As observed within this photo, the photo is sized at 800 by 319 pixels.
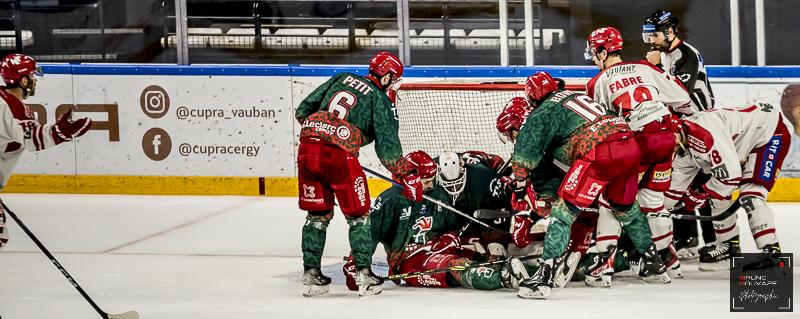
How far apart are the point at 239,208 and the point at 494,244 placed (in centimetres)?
327

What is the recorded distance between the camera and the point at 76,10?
1033cm

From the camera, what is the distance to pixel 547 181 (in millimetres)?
6574

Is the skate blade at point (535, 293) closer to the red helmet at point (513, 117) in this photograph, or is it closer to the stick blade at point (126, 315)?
the red helmet at point (513, 117)

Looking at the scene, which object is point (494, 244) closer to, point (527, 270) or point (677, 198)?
point (527, 270)

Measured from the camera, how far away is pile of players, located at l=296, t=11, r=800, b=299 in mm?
6180

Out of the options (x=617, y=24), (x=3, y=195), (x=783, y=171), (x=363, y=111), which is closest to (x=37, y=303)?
(x=363, y=111)

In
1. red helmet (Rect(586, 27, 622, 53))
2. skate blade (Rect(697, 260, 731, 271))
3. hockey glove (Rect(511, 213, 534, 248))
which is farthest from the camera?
skate blade (Rect(697, 260, 731, 271))

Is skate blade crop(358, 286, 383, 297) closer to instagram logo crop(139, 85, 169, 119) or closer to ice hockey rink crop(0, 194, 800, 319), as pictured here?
ice hockey rink crop(0, 194, 800, 319)

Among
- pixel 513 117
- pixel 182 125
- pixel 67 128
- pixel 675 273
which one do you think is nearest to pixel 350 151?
pixel 513 117

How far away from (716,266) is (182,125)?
4.51 meters

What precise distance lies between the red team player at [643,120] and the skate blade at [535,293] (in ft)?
1.51

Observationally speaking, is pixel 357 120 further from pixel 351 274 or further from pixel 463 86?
pixel 463 86

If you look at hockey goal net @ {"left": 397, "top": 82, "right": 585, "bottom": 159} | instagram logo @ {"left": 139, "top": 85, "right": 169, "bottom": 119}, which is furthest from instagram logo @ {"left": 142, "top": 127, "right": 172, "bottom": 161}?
hockey goal net @ {"left": 397, "top": 82, "right": 585, "bottom": 159}

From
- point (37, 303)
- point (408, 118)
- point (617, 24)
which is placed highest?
point (617, 24)
